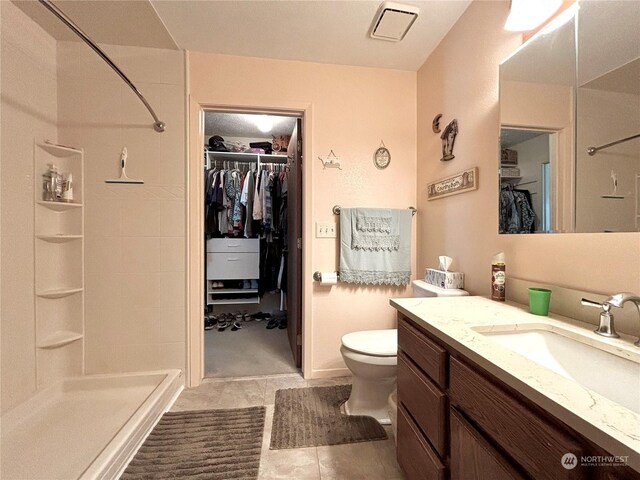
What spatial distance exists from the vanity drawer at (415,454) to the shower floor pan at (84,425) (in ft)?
3.99

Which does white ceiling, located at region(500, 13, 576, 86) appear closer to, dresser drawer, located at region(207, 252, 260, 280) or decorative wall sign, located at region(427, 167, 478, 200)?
decorative wall sign, located at region(427, 167, 478, 200)

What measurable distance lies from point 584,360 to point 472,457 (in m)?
0.44

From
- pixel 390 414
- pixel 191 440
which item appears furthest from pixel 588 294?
pixel 191 440

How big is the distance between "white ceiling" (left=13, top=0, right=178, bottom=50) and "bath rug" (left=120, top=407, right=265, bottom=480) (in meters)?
2.34

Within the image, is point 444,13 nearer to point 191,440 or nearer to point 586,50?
point 586,50

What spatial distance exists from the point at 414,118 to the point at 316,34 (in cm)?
93

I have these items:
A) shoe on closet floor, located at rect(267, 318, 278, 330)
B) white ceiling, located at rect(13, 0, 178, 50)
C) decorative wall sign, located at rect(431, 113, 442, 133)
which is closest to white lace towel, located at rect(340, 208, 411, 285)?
decorative wall sign, located at rect(431, 113, 442, 133)

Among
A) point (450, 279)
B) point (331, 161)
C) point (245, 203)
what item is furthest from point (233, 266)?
point (450, 279)

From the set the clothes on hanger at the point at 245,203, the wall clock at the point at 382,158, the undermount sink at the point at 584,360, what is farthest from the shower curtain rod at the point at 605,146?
the clothes on hanger at the point at 245,203

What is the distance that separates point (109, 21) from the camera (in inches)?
61.2

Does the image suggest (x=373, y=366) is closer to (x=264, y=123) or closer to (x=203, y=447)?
(x=203, y=447)

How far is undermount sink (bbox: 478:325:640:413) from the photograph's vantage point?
64 centimetres

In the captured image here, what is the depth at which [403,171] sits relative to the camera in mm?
2057

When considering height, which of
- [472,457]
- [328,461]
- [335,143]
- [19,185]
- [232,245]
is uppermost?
[335,143]
